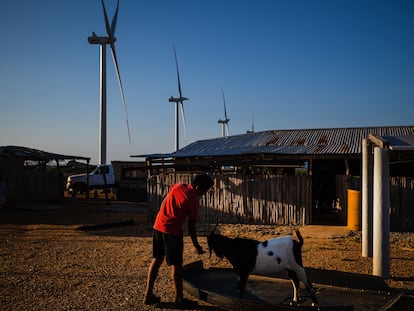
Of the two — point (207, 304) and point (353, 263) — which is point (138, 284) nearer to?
point (207, 304)

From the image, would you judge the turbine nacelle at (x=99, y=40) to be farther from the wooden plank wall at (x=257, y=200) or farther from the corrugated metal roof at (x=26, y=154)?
the wooden plank wall at (x=257, y=200)

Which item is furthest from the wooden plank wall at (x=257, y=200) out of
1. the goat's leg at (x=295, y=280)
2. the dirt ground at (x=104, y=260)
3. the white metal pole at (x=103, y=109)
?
the white metal pole at (x=103, y=109)

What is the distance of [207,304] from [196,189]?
1631 mm

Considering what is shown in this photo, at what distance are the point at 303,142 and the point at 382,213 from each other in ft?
37.2

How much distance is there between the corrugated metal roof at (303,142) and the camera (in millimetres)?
15297

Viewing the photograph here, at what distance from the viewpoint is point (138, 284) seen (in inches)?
254

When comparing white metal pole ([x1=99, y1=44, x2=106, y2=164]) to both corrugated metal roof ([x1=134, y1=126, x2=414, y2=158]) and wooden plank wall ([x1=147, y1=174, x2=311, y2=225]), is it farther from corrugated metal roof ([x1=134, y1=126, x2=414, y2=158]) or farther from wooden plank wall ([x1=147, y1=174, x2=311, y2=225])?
wooden plank wall ([x1=147, y1=174, x2=311, y2=225])

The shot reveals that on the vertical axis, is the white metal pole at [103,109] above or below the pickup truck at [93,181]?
above

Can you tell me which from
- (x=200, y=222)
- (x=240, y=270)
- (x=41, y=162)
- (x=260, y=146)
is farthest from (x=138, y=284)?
(x=41, y=162)

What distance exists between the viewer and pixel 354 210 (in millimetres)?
11547

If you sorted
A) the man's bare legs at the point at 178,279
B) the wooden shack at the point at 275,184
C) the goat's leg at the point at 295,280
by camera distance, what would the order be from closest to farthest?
1. the goat's leg at the point at 295,280
2. the man's bare legs at the point at 178,279
3. the wooden shack at the point at 275,184

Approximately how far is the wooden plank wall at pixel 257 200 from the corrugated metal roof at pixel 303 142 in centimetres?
160

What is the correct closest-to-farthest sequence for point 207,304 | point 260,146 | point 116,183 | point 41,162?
point 207,304
point 260,146
point 41,162
point 116,183

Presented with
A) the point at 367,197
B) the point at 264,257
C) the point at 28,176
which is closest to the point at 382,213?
the point at 367,197
